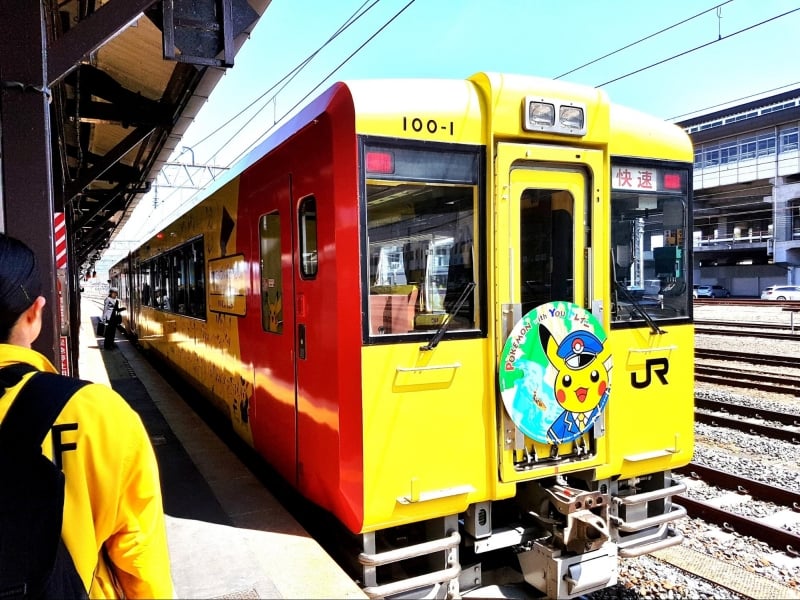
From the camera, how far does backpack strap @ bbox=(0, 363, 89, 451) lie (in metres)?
1.38

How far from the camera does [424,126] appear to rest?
343cm

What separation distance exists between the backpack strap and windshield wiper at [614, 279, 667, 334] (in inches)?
134

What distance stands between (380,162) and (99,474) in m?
2.29

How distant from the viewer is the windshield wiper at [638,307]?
13.3ft

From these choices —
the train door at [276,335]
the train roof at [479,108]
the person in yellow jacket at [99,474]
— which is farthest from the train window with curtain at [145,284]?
the person in yellow jacket at [99,474]

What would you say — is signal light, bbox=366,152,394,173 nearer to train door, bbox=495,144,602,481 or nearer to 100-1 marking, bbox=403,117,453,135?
100-1 marking, bbox=403,117,453,135

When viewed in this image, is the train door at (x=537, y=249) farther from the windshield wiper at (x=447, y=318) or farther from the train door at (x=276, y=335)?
the train door at (x=276, y=335)

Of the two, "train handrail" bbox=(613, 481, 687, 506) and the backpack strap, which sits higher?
the backpack strap

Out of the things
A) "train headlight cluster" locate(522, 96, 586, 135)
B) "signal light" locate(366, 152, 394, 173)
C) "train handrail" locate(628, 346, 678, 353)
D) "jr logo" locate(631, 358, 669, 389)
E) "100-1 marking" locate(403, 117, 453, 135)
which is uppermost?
"train headlight cluster" locate(522, 96, 586, 135)

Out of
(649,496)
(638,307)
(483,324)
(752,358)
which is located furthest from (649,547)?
(752,358)

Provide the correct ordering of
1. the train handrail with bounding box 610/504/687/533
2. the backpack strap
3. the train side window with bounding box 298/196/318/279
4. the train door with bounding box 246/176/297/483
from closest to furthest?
→ the backpack strap, the train side window with bounding box 298/196/318/279, the train handrail with bounding box 610/504/687/533, the train door with bounding box 246/176/297/483

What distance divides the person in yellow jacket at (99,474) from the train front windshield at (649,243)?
3239mm

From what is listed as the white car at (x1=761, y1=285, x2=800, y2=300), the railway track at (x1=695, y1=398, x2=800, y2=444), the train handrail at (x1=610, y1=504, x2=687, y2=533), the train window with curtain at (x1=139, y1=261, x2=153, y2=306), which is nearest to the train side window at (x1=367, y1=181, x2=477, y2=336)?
the train handrail at (x1=610, y1=504, x2=687, y2=533)

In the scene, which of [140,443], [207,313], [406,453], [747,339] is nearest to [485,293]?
[406,453]
